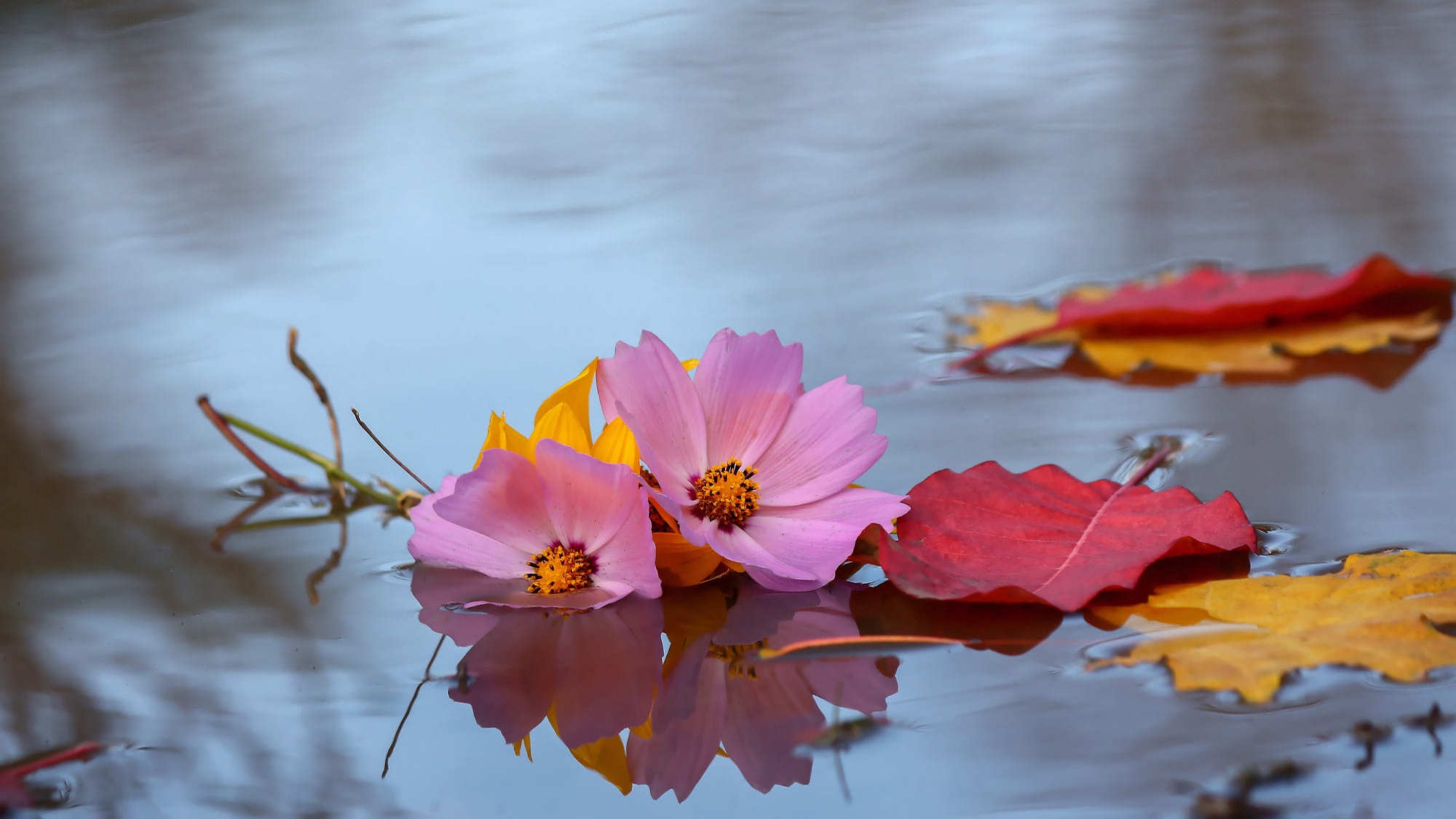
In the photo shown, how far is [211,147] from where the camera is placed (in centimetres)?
140

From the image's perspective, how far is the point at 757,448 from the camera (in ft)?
1.72

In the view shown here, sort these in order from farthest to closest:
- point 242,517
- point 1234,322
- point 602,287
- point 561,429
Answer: point 602,287 → point 1234,322 → point 242,517 → point 561,429

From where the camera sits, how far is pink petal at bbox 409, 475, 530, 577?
0.51 m

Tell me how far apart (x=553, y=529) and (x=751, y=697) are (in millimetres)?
119

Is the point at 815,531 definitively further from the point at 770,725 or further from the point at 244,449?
the point at 244,449

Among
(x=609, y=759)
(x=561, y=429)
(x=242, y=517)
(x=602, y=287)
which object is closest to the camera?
(x=609, y=759)

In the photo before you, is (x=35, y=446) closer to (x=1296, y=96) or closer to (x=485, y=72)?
(x=485, y=72)

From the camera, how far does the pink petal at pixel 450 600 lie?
1.61 ft

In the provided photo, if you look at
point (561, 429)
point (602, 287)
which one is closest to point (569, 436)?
point (561, 429)

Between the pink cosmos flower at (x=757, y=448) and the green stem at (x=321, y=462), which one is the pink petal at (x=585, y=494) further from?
the green stem at (x=321, y=462)

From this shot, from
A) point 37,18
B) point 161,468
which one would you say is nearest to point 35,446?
point 161,468

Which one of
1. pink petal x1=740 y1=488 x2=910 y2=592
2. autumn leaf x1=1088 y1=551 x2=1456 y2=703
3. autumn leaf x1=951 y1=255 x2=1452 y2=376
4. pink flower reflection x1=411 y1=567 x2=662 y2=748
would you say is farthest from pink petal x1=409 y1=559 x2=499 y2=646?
autumn leaf x1=951 y1=255 x2=1452 y2=376

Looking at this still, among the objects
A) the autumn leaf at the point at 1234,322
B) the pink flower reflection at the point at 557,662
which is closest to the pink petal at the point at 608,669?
the pink flower reflection at the point at 557,662

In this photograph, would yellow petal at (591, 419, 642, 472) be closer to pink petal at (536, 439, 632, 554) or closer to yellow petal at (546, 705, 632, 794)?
pink petal at (536, 439, 632, 554)
